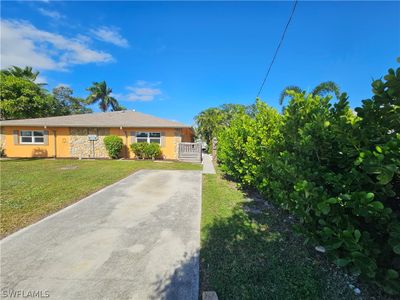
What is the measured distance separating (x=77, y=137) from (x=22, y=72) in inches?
593

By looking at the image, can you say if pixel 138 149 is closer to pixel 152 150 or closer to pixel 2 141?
pixel 152 150

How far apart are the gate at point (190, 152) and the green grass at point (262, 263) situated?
10.2 m

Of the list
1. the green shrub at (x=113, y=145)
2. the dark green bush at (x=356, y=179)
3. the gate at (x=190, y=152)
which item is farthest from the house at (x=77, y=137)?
the dark green bush at (x=356, y=179)

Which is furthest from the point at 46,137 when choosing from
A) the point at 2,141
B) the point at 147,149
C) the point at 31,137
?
the point at 147,149

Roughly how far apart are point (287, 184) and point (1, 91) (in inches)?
918

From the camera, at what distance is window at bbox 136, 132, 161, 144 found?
15.1 meters

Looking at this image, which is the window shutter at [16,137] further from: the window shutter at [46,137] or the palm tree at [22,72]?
the palm tree at [22,72]

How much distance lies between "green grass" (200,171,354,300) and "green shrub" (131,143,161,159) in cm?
1073

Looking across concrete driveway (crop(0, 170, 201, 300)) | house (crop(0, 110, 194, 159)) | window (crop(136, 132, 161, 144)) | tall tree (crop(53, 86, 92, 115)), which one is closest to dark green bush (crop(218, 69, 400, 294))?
concrete driveway (crop(0, 170, 201, 300))

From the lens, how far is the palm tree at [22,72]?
21133mm

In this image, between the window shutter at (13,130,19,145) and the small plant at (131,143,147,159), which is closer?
the small plant at (131,143,147,159)

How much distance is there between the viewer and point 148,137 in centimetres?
1515

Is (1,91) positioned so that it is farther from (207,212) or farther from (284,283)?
(284,283)

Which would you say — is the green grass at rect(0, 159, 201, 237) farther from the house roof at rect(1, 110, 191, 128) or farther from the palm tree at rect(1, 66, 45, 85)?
the palm tree at rect(1, 66, 45, 85)
